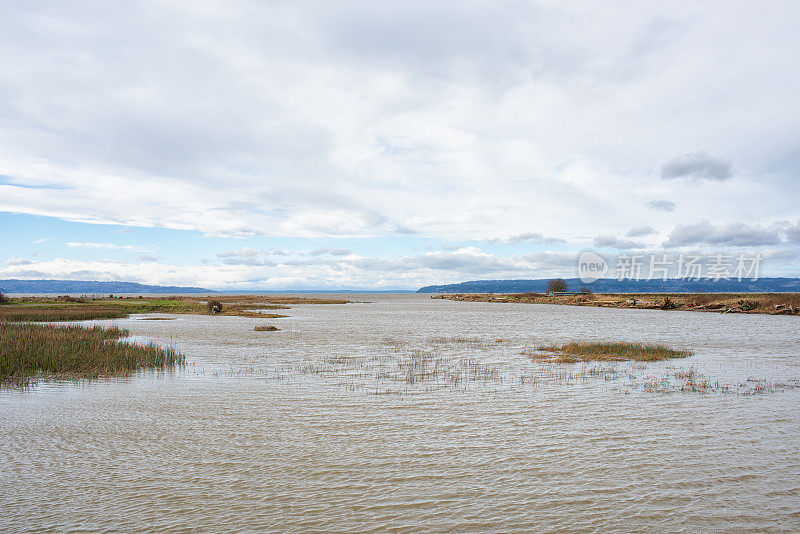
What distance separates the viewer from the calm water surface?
28.7 ft

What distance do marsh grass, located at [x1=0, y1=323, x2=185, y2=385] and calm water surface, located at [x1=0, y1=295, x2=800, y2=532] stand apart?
2.14 m

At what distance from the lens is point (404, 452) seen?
12.0 m

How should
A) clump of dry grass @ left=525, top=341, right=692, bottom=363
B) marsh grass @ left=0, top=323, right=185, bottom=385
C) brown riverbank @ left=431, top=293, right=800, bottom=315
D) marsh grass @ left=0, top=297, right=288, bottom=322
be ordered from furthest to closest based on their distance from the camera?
brown riverbank @ left=431, top=293, right=800, bottom=315 < marsh grass @ left=0, top=297, right=288, bottom=322 < clump of dry grass @ left=525, top=341, right=692, bottom=363 < marsh grass @ left=0, top=323, right=185, bottom=385

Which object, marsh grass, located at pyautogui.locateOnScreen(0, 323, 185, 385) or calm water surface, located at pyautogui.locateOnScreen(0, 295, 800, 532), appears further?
marsh grass, located at pyautogui.locateOnScreen(0, 323, 185, 385)

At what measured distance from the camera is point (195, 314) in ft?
259

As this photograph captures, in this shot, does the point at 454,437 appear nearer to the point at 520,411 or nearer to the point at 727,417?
the point at 520,411

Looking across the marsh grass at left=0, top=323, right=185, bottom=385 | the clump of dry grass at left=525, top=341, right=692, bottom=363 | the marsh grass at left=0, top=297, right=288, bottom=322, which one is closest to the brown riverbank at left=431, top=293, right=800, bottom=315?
the clump of dry grass at left=525, top=341, right=692, bottom=363

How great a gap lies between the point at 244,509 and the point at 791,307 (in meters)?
94.2

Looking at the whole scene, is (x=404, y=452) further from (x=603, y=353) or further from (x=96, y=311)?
(x=96, y=311)

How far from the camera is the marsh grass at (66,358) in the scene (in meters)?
21.5

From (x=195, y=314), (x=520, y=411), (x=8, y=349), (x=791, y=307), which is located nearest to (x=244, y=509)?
(x=520, y=411)

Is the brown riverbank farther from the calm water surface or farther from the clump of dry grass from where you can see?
the calm water surface

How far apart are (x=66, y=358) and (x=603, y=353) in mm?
29095

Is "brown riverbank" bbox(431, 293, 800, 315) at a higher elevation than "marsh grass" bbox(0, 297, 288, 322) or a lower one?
higher
